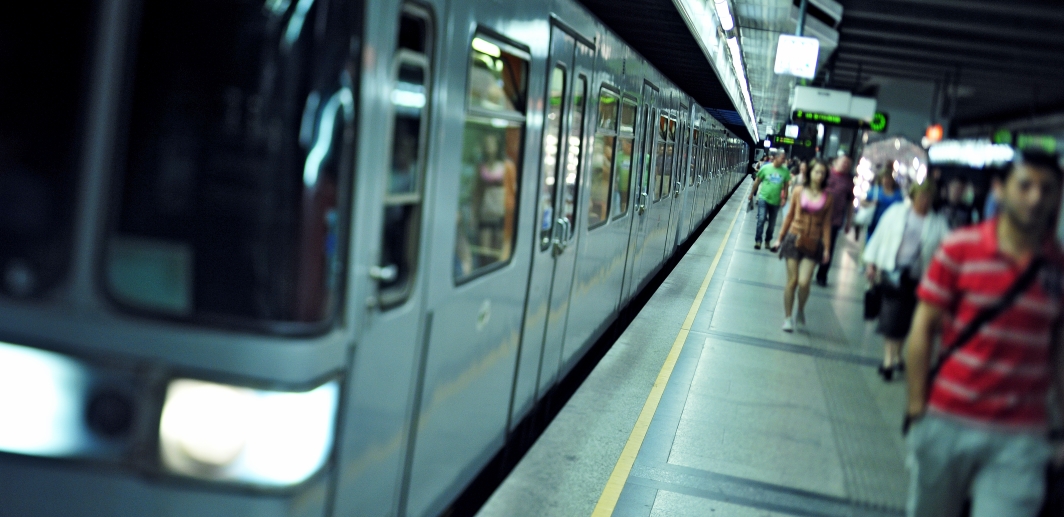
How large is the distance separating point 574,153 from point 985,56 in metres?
4.19

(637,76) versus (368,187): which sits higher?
(637,76)

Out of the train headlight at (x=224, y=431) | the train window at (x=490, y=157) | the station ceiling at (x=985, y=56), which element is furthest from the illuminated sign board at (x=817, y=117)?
the train headlight at (x=224, y=431)

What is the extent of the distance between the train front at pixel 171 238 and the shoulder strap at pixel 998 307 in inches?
61.7

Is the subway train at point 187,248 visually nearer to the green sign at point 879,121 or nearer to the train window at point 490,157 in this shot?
the train window at point 490,157

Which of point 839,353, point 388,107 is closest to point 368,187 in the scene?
point 388,107

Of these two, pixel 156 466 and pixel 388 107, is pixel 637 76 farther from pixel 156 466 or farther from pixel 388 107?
pixel 156 466

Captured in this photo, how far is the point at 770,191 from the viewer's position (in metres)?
3.12

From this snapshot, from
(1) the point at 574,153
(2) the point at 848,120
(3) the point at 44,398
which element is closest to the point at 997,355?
(2) the point at 848,120

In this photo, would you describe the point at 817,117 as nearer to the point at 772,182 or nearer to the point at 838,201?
the point at 772,182

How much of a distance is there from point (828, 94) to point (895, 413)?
5.15ft

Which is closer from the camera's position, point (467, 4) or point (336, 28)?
point (336, 28)

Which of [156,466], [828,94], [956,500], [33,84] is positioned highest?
[828,94]

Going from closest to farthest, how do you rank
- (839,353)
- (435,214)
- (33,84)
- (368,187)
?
(839,353) → (33,84) → (368,187) → (435,214)

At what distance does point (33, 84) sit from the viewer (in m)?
2.55
